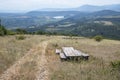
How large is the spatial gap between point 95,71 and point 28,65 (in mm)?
4583

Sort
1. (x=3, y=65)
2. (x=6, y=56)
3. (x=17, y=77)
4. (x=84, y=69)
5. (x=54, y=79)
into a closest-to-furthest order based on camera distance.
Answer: (x=54, y=79), (x=17, y=77), (x=84, y=69), (x=3, y=65), (x=6, y=56)

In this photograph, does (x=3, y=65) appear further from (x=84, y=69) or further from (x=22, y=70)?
(x=84, y=69)

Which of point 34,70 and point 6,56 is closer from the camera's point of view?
point 34,70

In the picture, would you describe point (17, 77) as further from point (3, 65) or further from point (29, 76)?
point (3, 65)

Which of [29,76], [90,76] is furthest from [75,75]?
[29,76]

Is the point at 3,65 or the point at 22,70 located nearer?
the point at 22,70

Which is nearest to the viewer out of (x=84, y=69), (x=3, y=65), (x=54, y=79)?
(x=54, y=79)

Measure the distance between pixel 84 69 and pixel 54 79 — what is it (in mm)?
2570

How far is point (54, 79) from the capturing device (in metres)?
11.0

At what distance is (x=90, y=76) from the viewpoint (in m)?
11.1

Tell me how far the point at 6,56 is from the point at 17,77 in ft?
16.3

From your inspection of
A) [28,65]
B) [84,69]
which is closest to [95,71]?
[84,69]

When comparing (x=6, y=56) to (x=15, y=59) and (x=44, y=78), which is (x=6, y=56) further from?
(x=44, y=78)

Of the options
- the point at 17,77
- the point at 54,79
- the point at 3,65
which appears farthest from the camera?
the point at 3,65
